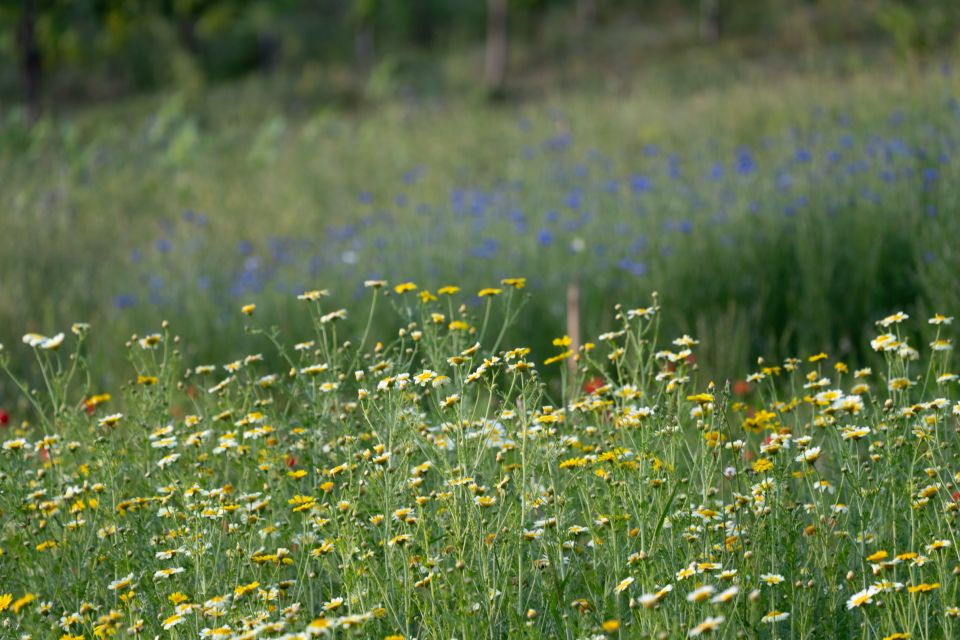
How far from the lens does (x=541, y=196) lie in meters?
9.21

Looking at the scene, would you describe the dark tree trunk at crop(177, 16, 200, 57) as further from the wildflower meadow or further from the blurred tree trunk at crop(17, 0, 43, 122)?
the wildflower meadow

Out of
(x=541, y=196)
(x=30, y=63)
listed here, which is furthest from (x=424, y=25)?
(x=541, y=196)

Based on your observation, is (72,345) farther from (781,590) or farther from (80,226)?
(781,590)

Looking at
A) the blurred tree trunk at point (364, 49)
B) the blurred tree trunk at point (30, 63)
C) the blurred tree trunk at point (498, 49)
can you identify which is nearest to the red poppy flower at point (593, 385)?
the blurred tree trunk at point (30, 63)

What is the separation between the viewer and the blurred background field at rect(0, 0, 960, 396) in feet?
20.6

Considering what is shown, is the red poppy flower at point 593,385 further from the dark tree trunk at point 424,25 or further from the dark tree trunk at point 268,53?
the dark tree trunk at point 424,25

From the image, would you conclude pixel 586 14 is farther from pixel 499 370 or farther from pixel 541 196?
pixel 499 370

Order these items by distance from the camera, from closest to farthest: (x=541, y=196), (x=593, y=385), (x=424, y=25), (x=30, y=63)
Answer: (x=593, y=385)
(x=541, y=196)
(x=30, y=63)
(x=424, y=25)

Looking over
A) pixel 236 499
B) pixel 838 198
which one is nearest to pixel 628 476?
pixel 236 499

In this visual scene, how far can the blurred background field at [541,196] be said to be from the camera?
20.6 ft

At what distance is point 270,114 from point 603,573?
1828 centimetres

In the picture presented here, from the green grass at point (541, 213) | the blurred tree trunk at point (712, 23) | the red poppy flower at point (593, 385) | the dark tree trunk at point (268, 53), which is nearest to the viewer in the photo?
the red poppy flower at point (593, 385)

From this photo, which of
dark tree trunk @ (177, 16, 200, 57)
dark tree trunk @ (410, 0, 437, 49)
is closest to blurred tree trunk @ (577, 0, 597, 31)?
dark tree trunk @ (410, 0, 437, 49)

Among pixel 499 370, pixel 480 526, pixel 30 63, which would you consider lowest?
pixel 480 526
